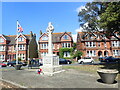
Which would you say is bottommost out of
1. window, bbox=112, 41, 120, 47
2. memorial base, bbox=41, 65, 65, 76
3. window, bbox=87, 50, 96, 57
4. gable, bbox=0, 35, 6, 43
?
memorial base, bbox=41, 65, 65, 76

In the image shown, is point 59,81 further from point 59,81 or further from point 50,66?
point 50,66

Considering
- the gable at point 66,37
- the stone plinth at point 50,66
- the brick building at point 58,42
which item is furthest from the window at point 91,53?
the stone plinth at point 50,66

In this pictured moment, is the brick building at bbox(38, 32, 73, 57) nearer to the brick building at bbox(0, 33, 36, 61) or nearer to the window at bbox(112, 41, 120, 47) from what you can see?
the brick building at bbox(0, 33, 36, 61)

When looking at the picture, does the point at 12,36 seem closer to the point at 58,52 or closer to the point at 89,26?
the point at 58,52

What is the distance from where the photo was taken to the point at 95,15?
24.3 m

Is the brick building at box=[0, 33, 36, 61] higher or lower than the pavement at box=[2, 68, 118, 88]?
higher

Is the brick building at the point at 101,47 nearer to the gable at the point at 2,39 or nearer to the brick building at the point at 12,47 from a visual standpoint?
the brick building at the point at 12,47

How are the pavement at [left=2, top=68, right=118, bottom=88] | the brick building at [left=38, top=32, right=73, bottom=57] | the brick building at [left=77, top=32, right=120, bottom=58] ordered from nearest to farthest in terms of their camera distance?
the pavement at [left=2, top=68, right=118, bottom=88]
the brick building at [left=77, top=32, right=120, bottom=58]
the brick building at [left=38, top=32, right=73, bottom=57]

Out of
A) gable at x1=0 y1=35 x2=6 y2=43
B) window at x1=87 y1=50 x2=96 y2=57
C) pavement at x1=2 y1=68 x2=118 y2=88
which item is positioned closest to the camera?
pavement at x1=2 y1=68 x2=118 y2=88

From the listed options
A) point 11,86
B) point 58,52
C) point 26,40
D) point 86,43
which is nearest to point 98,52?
point 86,43

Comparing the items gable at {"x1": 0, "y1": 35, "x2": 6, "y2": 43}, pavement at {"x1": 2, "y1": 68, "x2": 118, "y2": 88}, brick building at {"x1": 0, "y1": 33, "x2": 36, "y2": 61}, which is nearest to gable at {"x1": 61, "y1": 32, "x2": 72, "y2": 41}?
brick building at {"x1": 0, "y1": 33, "x2": 36, "y2": 61}

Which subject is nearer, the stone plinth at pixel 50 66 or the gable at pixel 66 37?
the stone plinth at pixel 50 66

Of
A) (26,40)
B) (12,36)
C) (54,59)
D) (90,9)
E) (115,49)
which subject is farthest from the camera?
(12,36)

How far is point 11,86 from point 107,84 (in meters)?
6.19
